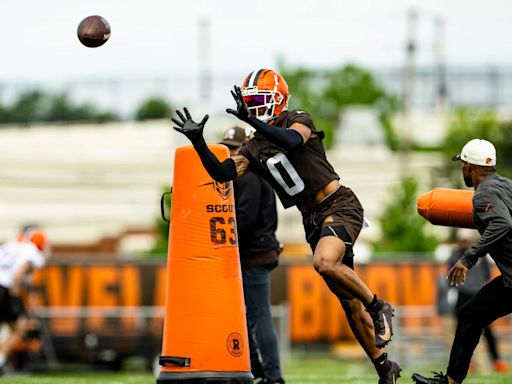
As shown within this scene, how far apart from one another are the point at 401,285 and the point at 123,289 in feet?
15.8

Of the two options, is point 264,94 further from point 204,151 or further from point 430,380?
point 430,380

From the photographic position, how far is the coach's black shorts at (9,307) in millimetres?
14555

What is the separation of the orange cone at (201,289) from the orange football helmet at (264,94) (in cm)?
49

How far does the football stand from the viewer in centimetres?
828

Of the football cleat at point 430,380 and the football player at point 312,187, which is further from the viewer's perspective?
the football cleat at point 430,380

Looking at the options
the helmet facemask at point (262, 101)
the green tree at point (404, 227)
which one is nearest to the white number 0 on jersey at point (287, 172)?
the helmet facemask at point (262, 101)

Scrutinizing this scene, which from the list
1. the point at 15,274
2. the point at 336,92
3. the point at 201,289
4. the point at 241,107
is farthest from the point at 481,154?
the point at 336,92

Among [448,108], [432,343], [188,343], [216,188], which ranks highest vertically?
[448,108]

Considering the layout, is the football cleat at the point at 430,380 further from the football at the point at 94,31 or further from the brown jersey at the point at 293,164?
the football at the point at 94,31

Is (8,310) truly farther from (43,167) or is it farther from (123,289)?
(43,167)

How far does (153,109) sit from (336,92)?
1546cm

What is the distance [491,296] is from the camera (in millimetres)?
7660

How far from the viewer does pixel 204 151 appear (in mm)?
7227

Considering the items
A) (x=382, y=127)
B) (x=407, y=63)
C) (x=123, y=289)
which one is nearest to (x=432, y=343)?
(x=123, y=289)
